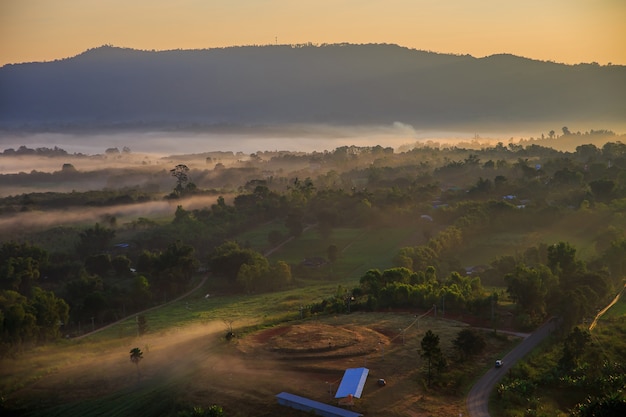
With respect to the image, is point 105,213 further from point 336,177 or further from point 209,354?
point 209,354

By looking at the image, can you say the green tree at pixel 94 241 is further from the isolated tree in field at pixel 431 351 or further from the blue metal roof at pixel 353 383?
the isolated tree in field at pixel 431 351

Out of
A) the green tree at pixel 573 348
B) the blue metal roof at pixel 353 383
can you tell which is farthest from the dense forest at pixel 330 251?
the blue metal roof at pixel 353 383

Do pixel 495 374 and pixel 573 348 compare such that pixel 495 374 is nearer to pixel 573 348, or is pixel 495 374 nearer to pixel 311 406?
pixel 573 348

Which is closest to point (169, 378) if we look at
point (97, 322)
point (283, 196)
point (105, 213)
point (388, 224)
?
point (97, 322)

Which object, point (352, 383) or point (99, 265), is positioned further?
point (99, 265)

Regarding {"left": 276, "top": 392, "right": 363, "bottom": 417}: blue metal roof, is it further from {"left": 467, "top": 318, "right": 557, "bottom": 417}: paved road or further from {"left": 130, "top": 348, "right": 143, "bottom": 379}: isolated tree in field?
{"left": 130, "top": 348, "right": 143, "bottom": 379}: isolated tree in field

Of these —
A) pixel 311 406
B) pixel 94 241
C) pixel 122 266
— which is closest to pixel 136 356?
pixel 311 406

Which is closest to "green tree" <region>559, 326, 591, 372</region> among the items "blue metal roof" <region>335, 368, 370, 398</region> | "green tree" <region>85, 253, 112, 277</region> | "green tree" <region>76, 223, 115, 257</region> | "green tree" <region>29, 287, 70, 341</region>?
"blue metal roof" <region>335, 368, 370, 398</region>
